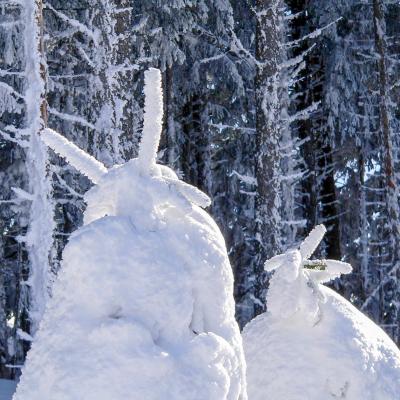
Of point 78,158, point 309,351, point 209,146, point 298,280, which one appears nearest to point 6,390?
point 209,146

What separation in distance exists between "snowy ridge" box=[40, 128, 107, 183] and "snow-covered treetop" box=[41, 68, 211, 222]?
16 cm

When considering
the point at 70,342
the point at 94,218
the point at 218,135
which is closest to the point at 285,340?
the point at 94,218

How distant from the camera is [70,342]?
8.95ft

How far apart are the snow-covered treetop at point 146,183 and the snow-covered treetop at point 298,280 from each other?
1.50 metres

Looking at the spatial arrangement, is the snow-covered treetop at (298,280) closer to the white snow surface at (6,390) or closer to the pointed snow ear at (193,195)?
the pointed snow ear at (193,195)

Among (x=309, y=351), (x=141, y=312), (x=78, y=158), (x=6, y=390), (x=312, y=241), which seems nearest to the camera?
(x=141, y=312)

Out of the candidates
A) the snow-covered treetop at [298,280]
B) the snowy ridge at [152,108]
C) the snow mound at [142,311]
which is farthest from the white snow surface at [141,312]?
the snow-covered treetop at [298,280]

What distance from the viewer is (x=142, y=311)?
2.77m

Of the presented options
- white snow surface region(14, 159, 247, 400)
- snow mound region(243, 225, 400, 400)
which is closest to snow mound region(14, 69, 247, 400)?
white snow surface region(14, 159, 247, 400)

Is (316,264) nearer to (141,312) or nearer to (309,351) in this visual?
(309,351)

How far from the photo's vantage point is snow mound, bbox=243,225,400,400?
4621mm

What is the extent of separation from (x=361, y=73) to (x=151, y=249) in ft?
55.7

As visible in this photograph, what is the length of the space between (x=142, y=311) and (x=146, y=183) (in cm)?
52

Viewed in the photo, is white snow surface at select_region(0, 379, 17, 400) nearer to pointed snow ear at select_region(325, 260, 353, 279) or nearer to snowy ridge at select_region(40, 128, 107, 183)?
pointed snow ear at select_region(325, 260, 353, 279)
